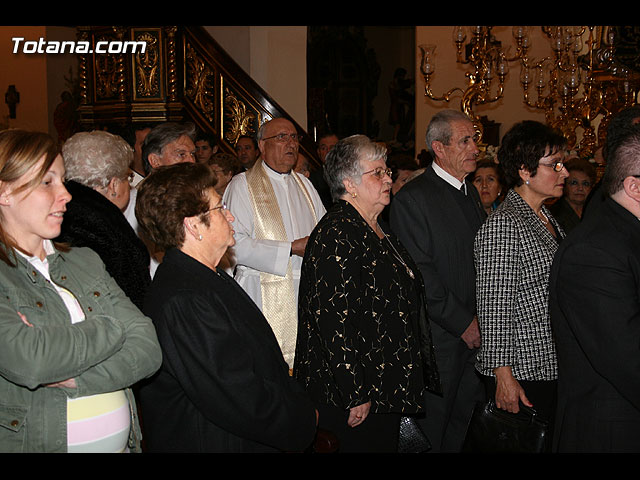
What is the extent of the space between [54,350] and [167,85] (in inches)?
218

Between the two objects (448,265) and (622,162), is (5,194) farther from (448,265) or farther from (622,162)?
(448,265)

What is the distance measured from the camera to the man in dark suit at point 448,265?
355 centimetres

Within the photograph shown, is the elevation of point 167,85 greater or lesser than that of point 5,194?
greater

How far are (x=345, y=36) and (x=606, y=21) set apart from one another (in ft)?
46.3

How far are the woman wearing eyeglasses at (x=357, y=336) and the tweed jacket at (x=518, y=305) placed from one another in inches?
12.7

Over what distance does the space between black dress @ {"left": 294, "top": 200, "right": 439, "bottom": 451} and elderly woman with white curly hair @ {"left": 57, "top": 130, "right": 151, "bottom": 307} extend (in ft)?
2.27

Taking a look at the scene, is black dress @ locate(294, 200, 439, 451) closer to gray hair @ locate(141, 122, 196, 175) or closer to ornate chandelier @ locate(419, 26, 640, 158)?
gray hair @ locate(141, 122, 196, 175)

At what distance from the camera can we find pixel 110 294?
7.19 feet

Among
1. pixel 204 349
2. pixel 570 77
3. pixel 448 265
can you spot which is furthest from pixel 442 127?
pixel 570 77

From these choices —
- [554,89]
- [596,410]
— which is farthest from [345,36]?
[596,410]

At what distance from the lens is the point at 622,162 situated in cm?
236

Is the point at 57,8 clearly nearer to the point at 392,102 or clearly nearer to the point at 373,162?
the point at 373,162

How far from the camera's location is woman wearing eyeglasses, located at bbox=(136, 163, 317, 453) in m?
2.21

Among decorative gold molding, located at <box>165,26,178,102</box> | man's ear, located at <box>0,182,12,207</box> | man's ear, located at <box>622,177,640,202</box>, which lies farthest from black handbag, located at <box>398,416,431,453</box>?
decorative gold molding, located at <box>165,26,178,102</box>
